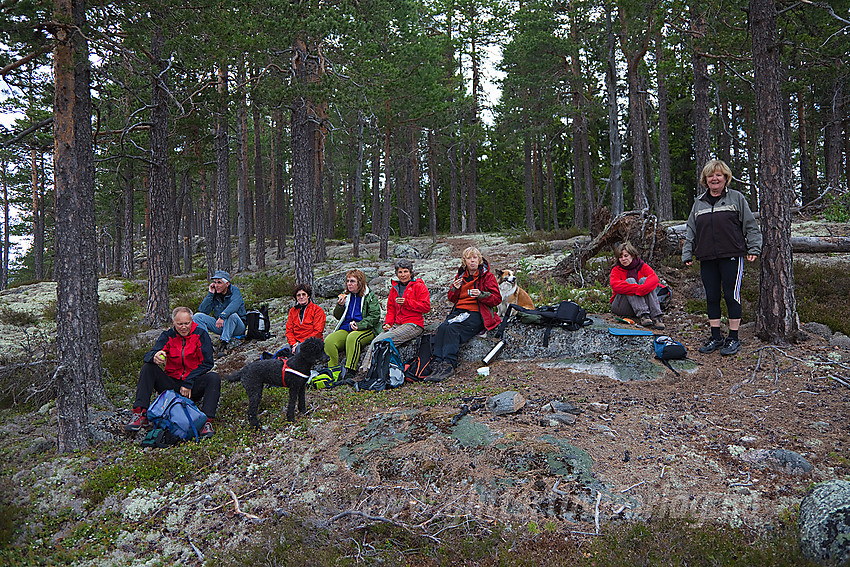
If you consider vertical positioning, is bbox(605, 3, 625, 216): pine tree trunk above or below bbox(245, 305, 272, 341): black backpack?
above

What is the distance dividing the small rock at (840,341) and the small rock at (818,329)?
0.13 meters

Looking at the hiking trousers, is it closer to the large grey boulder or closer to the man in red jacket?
the man in red jacket

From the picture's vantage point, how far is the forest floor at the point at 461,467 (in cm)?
331

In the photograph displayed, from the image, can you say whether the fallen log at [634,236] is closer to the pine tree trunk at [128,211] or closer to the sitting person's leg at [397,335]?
the sitting person's leg at [397,335]

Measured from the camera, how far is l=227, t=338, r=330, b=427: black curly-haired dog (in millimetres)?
5320

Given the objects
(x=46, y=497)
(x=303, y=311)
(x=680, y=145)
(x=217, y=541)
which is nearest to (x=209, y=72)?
(x=303, y=311)

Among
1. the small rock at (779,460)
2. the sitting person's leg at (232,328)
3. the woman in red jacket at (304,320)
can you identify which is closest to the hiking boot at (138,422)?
the woman in red jacket at (304,320)

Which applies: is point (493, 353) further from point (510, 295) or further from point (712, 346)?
point (712, 346)

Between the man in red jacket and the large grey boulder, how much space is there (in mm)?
5367

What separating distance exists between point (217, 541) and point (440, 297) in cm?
724

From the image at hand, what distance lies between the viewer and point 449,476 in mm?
3768

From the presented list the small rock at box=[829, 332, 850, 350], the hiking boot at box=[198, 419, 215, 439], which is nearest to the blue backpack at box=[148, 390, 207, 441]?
the hiking boot at box=[198, 419, 215, 439]

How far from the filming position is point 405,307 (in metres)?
7.39

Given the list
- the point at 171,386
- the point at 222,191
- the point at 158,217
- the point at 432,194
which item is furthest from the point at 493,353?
the point at 432,194
